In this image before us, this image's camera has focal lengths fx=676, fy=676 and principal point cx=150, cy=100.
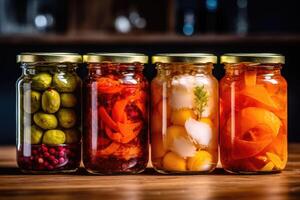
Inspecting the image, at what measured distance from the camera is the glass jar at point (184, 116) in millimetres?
1297

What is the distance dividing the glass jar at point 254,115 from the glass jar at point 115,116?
6.5 inches

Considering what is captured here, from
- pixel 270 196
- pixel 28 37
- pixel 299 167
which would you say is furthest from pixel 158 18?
pixel 270 196

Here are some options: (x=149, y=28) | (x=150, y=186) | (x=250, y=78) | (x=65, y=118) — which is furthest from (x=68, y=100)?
(x=149, y=28)

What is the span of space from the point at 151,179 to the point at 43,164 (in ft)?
0.72

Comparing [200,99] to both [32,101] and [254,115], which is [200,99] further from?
[32,101]

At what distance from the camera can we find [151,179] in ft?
4.20

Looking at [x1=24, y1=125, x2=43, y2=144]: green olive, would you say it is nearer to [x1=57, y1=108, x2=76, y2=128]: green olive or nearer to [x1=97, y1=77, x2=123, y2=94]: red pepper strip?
[x1=57, y1=108, x2=76, y2=128]: green olive

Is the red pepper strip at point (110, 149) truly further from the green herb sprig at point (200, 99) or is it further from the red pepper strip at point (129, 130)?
the green herb sprig at point (200, 99)

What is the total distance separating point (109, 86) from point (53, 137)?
147 millimetres

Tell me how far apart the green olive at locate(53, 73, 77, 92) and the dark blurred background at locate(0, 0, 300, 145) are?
112 cm

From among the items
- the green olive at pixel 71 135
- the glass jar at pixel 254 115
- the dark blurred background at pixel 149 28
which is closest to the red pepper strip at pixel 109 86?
the green olive at pixel 71 135

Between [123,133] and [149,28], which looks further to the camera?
[149,28]

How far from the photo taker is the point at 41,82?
1.33 meters

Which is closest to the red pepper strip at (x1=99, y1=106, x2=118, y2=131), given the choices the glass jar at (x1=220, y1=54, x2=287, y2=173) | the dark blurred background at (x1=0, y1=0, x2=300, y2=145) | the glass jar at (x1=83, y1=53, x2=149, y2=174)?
the glass jar at (x1=83, y1=53, x2=149, y2=174)
